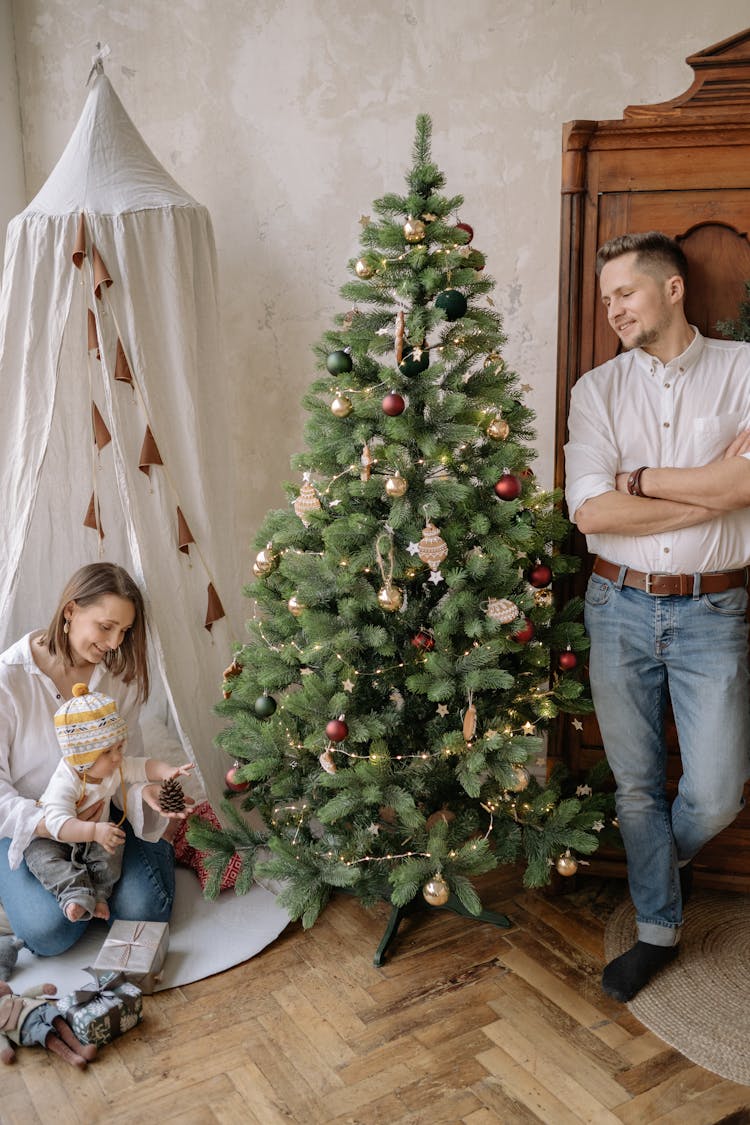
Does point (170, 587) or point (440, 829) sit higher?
point (170, 587)

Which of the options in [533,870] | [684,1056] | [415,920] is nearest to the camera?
[684,1056]

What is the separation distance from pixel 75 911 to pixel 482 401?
5.24 feet

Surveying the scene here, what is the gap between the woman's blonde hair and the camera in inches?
101

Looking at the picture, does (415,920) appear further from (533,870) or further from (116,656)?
(116,656)

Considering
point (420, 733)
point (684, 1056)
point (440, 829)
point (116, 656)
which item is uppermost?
point (116, 656)

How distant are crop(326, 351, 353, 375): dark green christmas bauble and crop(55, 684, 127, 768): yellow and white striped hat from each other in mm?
1031

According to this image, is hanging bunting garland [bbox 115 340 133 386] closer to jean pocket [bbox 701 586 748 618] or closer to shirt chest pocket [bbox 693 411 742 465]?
shirt chest pocket [bbox 693 411 742 465]

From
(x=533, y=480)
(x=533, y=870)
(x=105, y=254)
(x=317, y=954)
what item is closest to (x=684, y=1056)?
(x=533, y=870)

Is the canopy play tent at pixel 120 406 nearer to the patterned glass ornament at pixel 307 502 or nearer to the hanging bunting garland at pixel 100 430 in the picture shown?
the hanging bunting garland at pixel 100 430

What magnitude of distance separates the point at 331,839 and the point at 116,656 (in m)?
0.77

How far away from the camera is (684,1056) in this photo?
213 centimetres

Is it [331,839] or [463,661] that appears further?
[331,839]

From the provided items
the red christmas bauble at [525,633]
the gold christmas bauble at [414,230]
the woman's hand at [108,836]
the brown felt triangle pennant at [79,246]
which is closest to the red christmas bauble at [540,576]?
Result: the red christmas bauble at [525,633]

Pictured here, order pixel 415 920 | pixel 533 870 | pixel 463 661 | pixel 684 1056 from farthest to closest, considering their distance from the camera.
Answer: pixel 415 920 → pixel 533 870 → pixel 463 661 → pixel 684 1056
